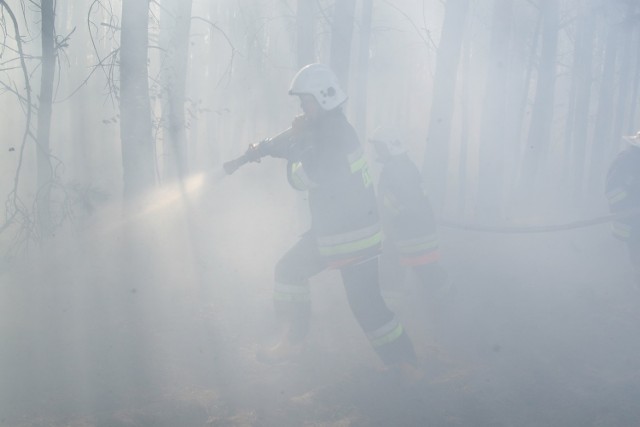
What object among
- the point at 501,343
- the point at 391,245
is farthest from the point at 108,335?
the point at 501,343

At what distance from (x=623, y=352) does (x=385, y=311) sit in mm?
2737

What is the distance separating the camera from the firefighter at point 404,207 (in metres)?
7.04

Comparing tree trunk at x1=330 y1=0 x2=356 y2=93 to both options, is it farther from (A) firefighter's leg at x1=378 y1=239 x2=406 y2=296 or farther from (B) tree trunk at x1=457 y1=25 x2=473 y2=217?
(B) tree trunk at x1=457 y1=25 x2=473 y2=217

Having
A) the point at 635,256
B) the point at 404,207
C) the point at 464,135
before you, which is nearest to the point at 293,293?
the point at 404,207

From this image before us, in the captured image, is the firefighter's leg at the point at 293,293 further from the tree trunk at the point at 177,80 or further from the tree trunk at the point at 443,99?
the tree trunk at the point at 443,99

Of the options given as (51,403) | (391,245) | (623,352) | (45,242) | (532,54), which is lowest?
(623,352)

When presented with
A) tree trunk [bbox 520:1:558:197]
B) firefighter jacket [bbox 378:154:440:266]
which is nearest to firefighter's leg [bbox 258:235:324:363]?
firefighter jacket [bbox 378:154:440:266]

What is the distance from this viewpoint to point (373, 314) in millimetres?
5352

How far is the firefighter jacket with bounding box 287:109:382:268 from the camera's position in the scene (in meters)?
5.17

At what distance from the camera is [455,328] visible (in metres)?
7.09

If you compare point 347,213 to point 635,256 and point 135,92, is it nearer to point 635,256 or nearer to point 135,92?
point 135,92

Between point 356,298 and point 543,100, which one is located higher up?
point 543,100

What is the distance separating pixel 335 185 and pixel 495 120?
25.9 feet

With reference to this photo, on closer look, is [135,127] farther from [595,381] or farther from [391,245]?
[595,381]
